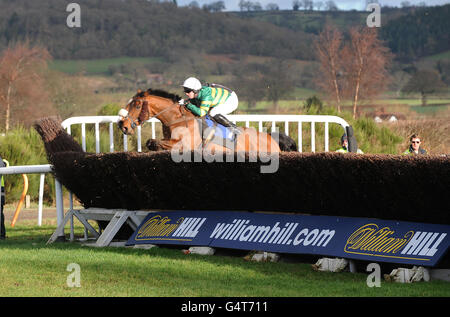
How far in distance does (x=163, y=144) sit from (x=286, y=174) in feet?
9.89

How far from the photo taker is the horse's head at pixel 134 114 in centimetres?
1105

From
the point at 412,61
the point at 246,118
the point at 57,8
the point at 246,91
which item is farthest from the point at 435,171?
the point at 57,8

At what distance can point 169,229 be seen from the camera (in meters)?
8.91

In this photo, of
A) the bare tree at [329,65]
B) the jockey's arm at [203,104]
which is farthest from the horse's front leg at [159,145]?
the bare tree at [329,65]

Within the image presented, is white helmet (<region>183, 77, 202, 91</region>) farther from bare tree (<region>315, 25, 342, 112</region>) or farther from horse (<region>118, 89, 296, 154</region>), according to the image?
bare tree (<region>315, 25, 342, 112</region>)

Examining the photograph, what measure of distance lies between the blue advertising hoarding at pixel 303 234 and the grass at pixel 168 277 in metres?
0.20

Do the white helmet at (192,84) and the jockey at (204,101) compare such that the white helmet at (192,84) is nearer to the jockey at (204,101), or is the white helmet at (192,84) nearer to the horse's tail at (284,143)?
the jockey at (204,101)

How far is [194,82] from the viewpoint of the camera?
11.2 metres

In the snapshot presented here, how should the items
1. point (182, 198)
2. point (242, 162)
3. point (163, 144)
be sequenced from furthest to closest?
point (163, 144)
point (182, 198)
point (242, 162)

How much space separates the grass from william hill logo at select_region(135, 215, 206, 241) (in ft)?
0.59

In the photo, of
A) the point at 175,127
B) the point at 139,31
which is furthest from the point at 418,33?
the point at 175,127

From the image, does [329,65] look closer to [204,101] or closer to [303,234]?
[204,101]

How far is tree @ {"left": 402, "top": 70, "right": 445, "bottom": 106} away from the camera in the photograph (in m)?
75.4
